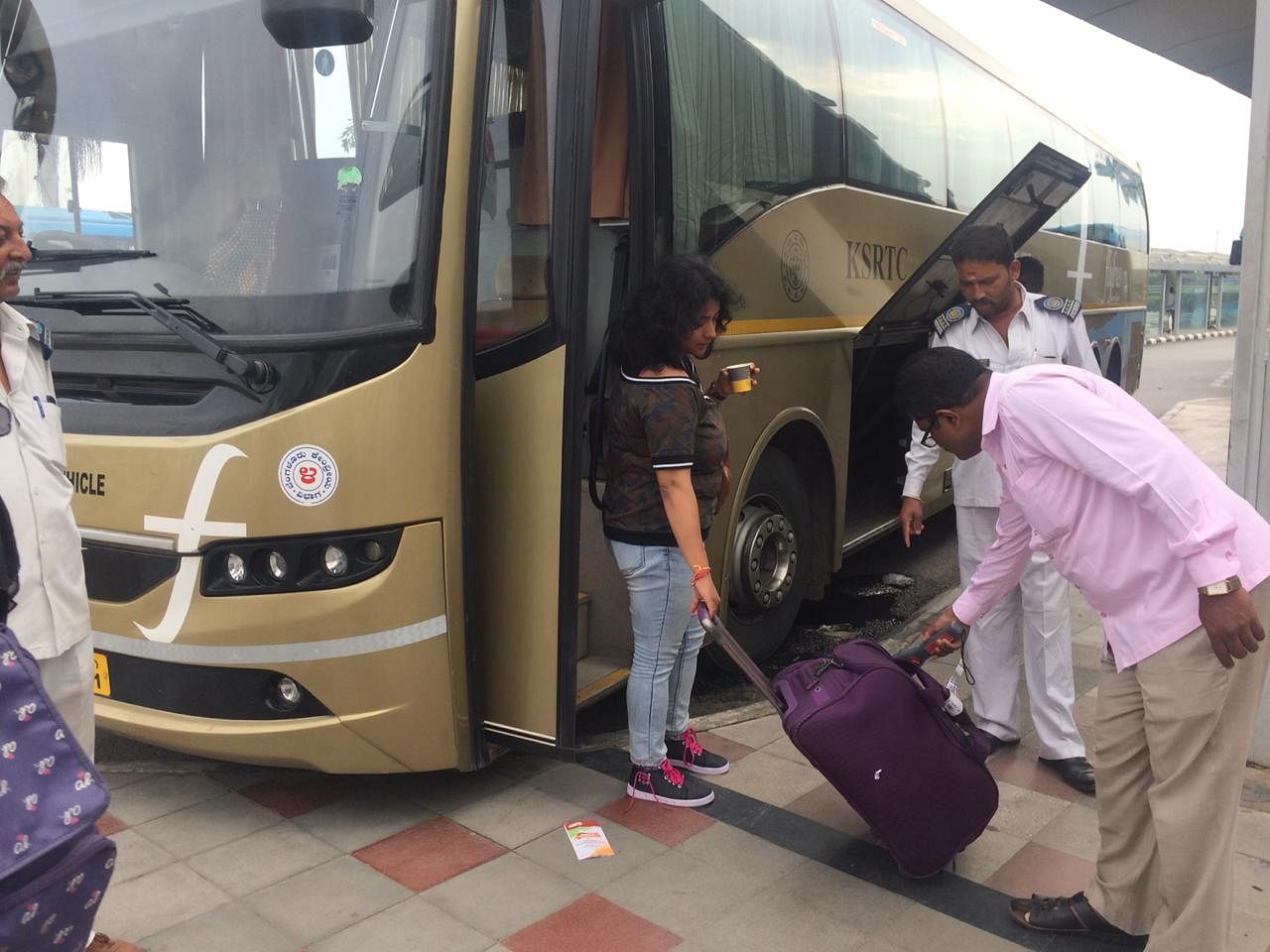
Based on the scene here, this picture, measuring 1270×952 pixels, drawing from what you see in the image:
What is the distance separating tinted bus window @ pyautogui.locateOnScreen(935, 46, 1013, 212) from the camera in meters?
6.90

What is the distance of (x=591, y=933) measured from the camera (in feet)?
9.73

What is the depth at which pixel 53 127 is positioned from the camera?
3557 millimetres

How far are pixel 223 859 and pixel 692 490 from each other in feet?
5.97

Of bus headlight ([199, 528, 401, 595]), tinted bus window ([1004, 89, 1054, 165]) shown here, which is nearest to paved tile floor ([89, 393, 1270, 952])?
bus headlight ([199, 528, 401, 595])

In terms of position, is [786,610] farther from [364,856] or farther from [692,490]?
[364,856]

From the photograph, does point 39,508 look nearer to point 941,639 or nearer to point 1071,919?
point 941,639

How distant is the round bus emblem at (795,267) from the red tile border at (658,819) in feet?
7.65

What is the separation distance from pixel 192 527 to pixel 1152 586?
256 centimetres

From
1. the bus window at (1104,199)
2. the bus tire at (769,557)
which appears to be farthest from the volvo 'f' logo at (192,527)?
the bus window at (1104,199)

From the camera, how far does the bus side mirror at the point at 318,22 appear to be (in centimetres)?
312

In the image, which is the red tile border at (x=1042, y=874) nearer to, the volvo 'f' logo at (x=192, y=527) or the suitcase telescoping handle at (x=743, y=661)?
the suitcase telescoping handle at (x=743, y=661)

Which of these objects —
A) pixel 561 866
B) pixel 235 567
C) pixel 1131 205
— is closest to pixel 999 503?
pixel 561 866

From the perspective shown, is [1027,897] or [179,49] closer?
[1027,897]

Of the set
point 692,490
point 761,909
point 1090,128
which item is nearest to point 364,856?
point 761,909
